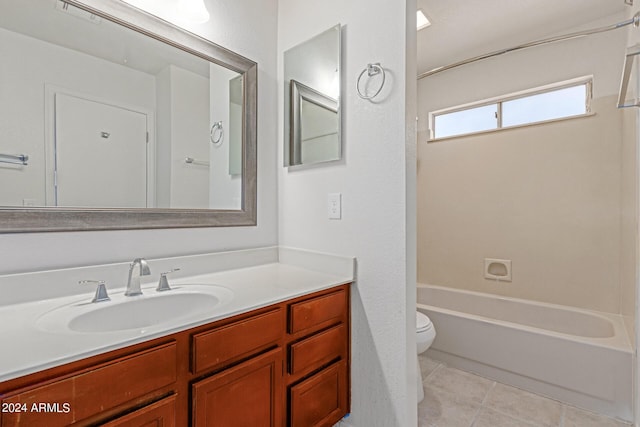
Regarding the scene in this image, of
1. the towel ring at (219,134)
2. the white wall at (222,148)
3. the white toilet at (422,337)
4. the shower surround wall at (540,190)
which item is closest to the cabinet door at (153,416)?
the white wall at (222,148)

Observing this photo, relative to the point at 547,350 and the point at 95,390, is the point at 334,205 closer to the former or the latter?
the point at 95,390

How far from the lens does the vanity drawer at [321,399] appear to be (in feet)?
3.95

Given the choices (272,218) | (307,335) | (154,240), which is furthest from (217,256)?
(307,335)

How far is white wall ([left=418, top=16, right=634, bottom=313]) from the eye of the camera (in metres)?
2.20

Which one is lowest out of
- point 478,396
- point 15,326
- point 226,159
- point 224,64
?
point 478,396

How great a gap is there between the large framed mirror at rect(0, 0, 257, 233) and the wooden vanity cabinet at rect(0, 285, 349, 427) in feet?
2.08

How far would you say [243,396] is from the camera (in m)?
1.03

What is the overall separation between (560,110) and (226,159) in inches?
100

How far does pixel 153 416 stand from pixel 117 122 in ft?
3.57

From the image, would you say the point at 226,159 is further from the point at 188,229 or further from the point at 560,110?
the point at 560,110

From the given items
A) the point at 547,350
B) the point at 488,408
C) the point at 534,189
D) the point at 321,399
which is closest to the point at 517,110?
the point at 534,189

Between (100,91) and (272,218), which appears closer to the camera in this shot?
(100,91)

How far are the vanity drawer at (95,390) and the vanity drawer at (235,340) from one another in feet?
0.25

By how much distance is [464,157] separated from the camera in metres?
2.85
